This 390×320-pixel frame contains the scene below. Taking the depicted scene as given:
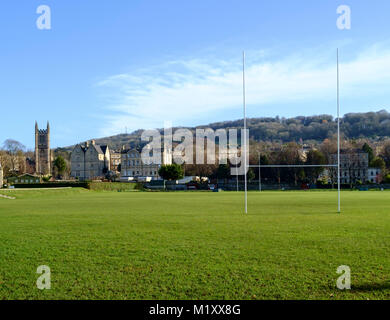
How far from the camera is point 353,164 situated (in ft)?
266

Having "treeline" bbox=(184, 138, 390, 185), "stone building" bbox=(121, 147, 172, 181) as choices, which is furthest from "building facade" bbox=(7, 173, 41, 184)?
"treeline" bbox=(184, 138, 390, 185)

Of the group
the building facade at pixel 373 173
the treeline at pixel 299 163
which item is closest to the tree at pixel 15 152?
the treeline at pixel 299 163

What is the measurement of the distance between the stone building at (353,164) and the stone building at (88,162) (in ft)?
201

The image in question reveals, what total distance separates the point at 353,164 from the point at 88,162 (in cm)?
6781

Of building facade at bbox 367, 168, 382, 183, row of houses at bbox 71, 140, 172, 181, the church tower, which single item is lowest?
building facade at bbox 367, 168, 382, 183

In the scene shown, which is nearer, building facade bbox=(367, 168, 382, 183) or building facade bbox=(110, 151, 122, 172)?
building facade bbox=(367, 168, 382, 183)

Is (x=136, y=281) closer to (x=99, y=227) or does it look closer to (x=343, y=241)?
(x=343, y=241)

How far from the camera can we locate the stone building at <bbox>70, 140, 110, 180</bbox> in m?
104

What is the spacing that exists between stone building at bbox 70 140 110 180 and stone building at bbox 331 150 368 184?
201 ft

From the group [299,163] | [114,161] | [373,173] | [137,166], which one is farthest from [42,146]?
[373,173]

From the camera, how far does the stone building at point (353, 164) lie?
Result: 7975cm

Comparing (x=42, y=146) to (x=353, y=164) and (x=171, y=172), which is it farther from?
(x=353, y=164)

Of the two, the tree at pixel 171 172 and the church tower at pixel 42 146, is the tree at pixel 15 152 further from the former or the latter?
the tree at pixel 171 172

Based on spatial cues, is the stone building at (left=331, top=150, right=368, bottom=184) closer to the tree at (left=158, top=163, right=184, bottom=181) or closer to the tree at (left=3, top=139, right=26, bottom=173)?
the tree at (left=158, top=163, right=184, bottom=181)
